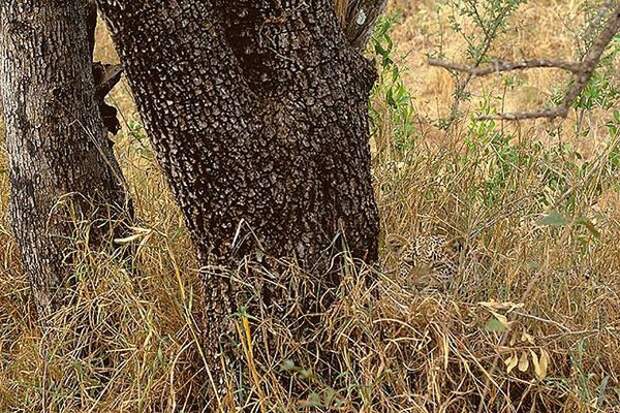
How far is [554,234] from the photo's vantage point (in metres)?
2.32

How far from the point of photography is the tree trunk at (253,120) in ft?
5.48

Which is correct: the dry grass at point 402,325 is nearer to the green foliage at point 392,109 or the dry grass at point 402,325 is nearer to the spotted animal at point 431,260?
the spotted animal at point 431,260

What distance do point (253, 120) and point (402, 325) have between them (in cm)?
51

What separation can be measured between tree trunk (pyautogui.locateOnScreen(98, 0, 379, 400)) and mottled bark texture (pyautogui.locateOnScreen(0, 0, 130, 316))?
55 cm

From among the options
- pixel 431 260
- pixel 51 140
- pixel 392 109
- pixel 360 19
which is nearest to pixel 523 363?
pixel 431 260

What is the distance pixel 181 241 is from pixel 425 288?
658 millimetres

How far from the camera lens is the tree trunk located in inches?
65.7

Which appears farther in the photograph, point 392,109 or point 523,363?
point 392,109

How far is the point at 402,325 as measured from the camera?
1.84 m

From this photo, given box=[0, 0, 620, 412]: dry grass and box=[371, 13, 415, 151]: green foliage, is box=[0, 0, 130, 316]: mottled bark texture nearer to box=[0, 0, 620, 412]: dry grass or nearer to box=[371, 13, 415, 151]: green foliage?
box=[0, 0, 620, 412]: dry grass

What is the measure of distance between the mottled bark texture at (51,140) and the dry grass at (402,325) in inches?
5.2

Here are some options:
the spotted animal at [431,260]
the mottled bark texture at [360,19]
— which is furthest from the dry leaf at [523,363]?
the mottled bark texture at [360,19]

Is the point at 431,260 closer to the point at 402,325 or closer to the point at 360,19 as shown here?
the point at 402,325

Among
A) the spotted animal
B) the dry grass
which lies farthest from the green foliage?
the spotted animal
